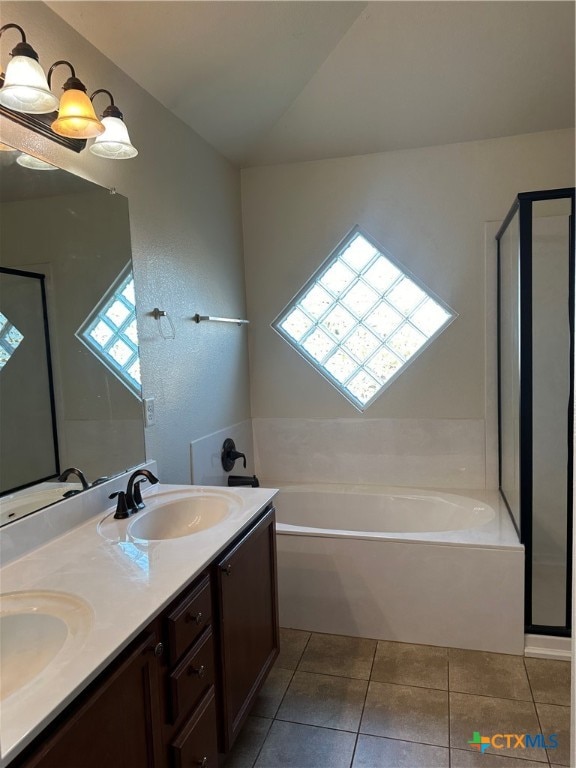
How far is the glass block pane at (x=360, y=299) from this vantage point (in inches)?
128

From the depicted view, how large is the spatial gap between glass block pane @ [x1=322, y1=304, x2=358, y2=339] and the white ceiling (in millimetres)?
1008

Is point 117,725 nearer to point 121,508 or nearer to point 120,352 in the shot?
point 121,508

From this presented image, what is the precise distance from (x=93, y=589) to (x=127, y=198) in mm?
1559

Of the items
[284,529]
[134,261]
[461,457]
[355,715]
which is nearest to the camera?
[355,715]

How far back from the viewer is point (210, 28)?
2.02 metres

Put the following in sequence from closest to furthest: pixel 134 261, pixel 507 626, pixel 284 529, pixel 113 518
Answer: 1. pixel 113 518
2. pixel 134 261
3. pixel 507 626
4. pixel 284 529

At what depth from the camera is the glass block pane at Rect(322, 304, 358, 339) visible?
3.31 metres

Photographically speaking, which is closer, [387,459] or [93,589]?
[93,589]

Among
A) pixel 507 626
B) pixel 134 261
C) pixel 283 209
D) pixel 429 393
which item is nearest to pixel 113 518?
pixel 134 261

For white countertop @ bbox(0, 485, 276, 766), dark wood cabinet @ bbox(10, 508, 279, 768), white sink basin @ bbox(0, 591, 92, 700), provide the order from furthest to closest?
white sink basin @ bbox(0, 591, 92, 700) < dark wood cabinet @ bbox(10, 508, 279, 768) < white countertop @ bbox(0, 485, 276, 766)

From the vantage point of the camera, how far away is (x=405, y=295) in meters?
3.19

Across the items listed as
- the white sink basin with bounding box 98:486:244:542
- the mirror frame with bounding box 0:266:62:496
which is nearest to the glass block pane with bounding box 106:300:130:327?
the mirror frame with bounding box 0:266:62:496

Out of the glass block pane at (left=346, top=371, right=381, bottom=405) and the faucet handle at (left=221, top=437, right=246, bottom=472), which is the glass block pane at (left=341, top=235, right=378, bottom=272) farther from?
the faucet handle at (left=221, top=437, right=246, bottom=472)

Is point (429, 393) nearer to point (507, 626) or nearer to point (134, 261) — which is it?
point (507, 626)
